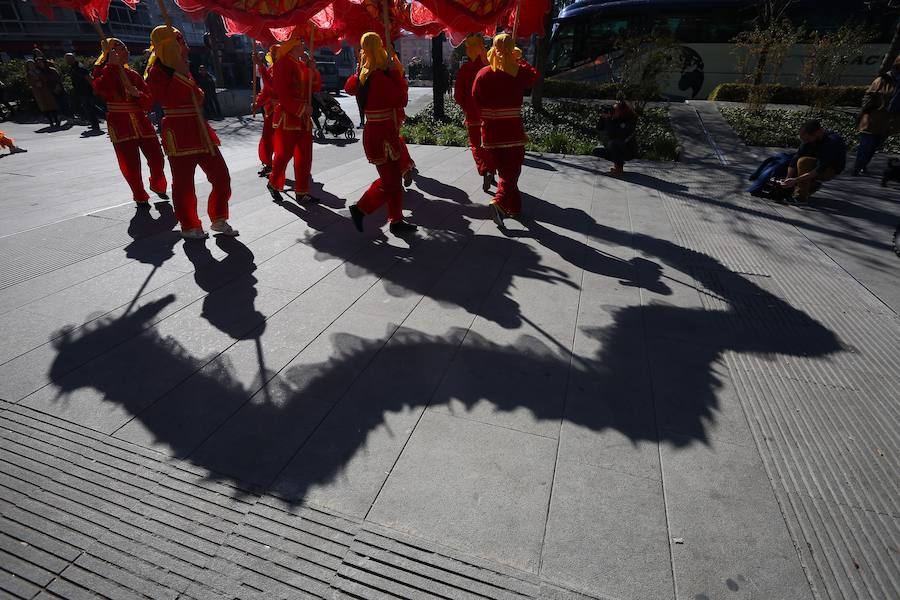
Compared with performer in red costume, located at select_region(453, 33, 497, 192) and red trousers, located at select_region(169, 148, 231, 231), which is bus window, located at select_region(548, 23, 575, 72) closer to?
performer in red costume, located at select_region(453, 33, 497, 192)

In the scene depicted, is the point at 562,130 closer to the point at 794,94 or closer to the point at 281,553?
the point at 794,94

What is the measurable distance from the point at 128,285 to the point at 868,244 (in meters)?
7.86

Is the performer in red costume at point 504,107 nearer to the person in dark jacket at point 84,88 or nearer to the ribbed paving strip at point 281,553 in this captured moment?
the ribbed paving strip at point 281,553

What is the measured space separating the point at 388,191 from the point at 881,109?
8099 millimetres

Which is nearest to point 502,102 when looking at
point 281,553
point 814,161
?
point 814,161

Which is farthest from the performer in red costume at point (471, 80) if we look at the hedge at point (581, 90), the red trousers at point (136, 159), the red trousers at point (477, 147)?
the hedge at point (581, 90)

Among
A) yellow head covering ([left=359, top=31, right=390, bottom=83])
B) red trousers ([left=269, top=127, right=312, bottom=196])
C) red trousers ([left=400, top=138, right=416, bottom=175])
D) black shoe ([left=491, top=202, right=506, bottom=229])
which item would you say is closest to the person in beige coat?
black shoe ([left=491, top=202, right=506, bottom=229])

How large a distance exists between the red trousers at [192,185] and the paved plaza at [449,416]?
296 mm

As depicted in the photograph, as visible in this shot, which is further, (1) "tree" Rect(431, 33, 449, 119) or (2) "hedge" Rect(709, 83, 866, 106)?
(1) "tree" Rect(431, 33, 449, 119)

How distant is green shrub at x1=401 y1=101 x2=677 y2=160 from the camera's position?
983 cm

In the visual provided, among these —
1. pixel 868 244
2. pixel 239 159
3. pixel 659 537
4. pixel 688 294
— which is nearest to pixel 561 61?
pixel 239 159

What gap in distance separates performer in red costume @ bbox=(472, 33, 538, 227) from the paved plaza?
2.87 feet

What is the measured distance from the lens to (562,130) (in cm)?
1202

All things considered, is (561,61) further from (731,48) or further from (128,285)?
(128,285)
